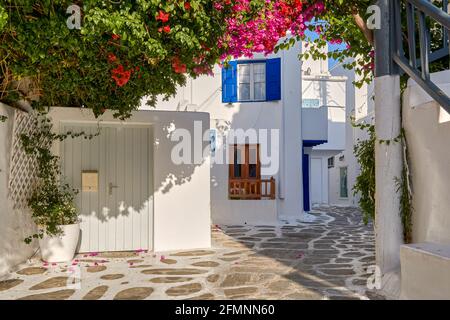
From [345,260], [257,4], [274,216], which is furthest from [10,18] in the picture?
[274,216]

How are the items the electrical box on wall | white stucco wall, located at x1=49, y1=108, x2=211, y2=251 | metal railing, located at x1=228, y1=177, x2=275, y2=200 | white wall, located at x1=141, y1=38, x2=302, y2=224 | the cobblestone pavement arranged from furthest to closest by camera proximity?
metal railing, located at x1=228, y1=177, x2=275, y2=200 → white wall, located at x1=141, y1=38, x2=302, y2=224 → white stucco wall, located at x1=49, y1=108, x2=211, y2=251 → the electrical box on wall → the cobblestone pavement

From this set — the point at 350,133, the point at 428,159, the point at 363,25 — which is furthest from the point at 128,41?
the point at 350,133

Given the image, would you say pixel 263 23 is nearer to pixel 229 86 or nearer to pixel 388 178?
pixel 388 178

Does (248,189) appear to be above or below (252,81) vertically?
below

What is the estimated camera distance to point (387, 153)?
520 cm

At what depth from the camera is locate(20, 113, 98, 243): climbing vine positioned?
6.92m


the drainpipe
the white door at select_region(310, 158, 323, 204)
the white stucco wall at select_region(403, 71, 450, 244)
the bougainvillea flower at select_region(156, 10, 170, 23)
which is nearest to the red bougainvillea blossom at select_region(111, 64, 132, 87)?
the bougainvillea flower at select_region(156, 10, 170, 23)

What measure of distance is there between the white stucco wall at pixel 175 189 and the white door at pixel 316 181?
51.9 feet

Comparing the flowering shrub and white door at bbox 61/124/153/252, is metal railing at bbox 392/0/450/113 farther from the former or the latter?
white door at bbox 61/124/153/252

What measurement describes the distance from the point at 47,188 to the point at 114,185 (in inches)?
52.0

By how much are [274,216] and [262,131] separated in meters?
3.06

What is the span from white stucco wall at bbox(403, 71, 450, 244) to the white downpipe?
171 millimetres

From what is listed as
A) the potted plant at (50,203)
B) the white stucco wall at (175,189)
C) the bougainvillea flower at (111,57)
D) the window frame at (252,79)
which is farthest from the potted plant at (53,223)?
the window frame at (252,79)

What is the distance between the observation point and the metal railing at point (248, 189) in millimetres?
13141
